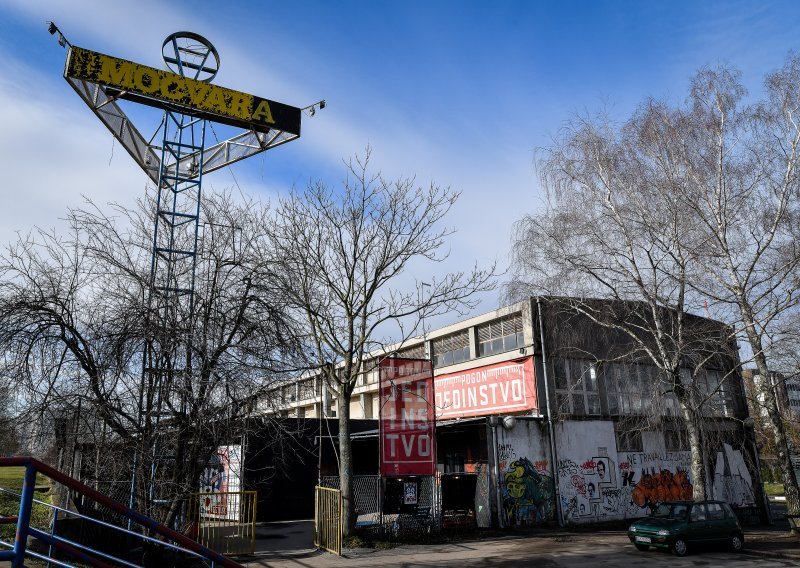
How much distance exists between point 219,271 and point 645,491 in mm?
22564

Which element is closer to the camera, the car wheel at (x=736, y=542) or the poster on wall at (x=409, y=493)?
the car wheel at (x=736, y=542)

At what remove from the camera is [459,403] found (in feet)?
90.6

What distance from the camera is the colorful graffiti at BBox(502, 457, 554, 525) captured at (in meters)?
21.2

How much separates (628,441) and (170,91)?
23038 mm

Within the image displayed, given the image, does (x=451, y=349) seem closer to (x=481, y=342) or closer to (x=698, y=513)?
(x=481, y=342)

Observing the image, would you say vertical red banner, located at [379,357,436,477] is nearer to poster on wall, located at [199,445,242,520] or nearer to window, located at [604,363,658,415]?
poster on wall, located at [199,445,242,520]

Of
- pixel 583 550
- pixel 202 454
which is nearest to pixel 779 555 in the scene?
pixel 583 550

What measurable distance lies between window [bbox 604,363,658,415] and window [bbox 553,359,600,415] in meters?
0.86

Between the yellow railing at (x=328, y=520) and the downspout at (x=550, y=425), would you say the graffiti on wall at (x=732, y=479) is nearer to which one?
the downspout at (x=550, y=425)

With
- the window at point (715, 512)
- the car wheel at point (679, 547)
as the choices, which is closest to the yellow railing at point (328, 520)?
the car wheel at point (679, 547)

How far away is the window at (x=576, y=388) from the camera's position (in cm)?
2416

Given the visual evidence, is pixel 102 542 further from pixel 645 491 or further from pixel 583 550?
pixel 645 491

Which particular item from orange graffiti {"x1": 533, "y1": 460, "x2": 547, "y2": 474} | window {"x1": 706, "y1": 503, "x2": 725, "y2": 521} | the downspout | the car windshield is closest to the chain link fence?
orange graffiti {"x1": 533, "y1": 460, "x2": 547, "y2": 474}

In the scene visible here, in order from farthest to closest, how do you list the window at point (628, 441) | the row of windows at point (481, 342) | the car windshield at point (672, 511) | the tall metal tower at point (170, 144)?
the row of windows at point (481, 342) → the window at point (628, 441) → the car windshield at point (672, 511) → the tall metal tower at point (170, 144)
